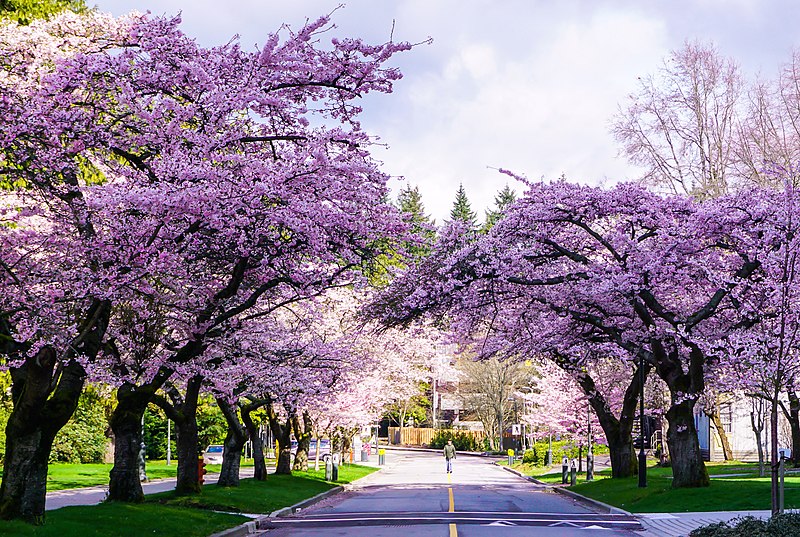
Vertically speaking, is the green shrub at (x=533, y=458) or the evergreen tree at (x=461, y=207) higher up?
the evergreen tree at (x=461, y=207)

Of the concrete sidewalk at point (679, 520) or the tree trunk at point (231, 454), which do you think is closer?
the concrete sidewalk at point (679, 520)

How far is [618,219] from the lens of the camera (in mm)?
24484

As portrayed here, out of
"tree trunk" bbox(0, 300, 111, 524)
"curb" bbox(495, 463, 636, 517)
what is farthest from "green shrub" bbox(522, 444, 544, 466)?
"tree trunk" bbox(0, 300, 111, 524)

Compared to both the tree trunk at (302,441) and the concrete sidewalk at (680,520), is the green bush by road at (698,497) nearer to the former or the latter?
the concrete sidewalk at (680,520)

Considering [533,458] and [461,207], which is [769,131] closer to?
[533,458]

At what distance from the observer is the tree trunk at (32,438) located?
1374 centimetres

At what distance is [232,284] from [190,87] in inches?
144

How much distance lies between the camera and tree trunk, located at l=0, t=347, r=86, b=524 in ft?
45.1

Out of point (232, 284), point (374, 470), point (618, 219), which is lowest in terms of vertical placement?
point (374, 470)

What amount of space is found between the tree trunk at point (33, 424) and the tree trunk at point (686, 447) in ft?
52.1

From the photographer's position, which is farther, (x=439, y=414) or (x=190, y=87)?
(x=439, y=414)

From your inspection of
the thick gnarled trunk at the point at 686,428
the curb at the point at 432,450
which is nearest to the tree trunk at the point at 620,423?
the thick gnarled trunk at the point at 686,428

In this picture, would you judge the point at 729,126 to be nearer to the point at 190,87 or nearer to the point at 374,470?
the point at 374,470

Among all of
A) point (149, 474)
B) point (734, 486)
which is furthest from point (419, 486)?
point (734, 486)
